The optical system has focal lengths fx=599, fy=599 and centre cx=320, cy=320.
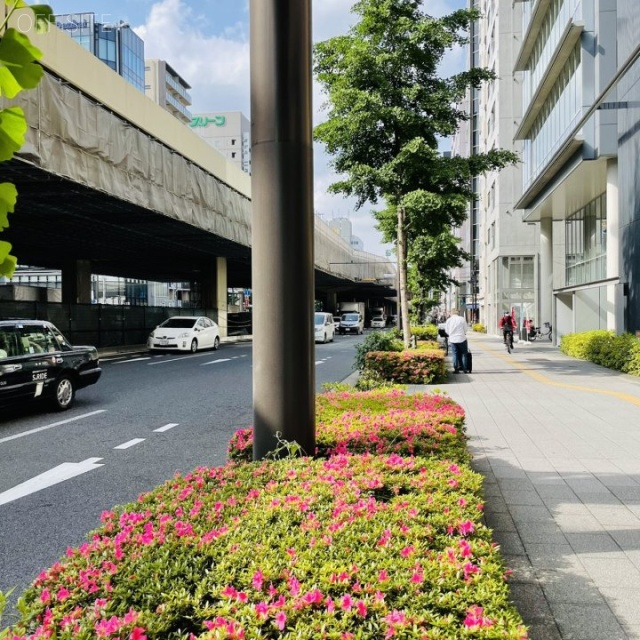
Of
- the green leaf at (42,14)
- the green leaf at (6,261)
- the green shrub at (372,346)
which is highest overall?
the green leaf at (42,14)

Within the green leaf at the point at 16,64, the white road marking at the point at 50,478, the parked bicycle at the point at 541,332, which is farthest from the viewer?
the parked bicycle at the point at 541,332

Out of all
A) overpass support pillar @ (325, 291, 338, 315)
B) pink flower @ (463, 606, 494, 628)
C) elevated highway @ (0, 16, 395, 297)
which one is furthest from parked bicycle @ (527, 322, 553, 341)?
overpass support pillar @ (325, 291, 338, 315)

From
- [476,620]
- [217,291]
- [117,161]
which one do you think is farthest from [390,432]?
[217,291]

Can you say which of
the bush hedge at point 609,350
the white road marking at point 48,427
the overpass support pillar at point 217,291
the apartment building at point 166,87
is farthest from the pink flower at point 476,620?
the apartment building at point 166,87

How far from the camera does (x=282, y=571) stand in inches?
87.4

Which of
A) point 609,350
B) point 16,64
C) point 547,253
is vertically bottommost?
point 609,350

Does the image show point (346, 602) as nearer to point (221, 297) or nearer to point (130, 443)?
point (130, 443)

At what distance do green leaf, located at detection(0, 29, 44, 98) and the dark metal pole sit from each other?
2736mm

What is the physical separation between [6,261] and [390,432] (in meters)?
3.85

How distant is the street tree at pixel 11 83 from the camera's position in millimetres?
1152

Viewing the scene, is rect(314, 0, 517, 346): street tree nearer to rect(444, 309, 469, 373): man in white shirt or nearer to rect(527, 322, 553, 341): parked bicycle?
rect(444, 309, 469, 373): man in white shirt

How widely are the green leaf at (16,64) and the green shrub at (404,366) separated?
38.5ft

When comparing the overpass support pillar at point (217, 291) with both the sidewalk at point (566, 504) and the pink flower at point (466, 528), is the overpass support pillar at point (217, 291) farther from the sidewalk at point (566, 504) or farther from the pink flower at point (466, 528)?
the pink flower at point (466, 528)

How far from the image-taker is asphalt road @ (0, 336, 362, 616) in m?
4.25
